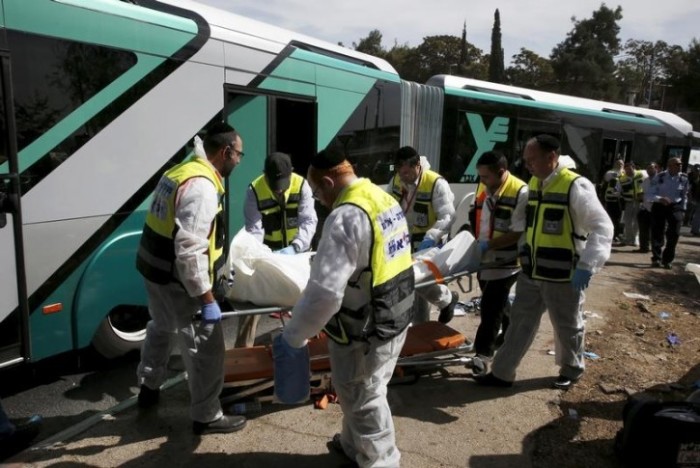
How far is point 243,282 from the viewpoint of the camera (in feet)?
9.95

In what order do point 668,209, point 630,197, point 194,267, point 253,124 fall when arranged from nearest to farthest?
point 194,267 < point 253,124 < point 668,209 < point 630,197

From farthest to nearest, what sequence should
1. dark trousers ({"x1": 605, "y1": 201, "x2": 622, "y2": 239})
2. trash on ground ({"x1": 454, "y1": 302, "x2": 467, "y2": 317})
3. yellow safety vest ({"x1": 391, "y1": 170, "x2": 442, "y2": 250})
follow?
dark trousers ({"x1": 605, "y1": 201, "x2": 622, "y2": 239}) → trash on ground ({"x1": 454, "y1": 302, "x2": 467, "y2": 317}) → yellow safety vest ({"x1": 391, "y1": 170, "x2": 442, "y2": 250})

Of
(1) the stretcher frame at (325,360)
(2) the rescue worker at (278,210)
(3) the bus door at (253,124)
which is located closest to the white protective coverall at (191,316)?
(1) the stretcher frame at (325,360)

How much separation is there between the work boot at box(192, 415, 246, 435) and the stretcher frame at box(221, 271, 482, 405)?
0.21 metres

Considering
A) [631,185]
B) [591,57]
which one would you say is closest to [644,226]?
[631,185]

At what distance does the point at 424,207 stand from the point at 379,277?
2458mm

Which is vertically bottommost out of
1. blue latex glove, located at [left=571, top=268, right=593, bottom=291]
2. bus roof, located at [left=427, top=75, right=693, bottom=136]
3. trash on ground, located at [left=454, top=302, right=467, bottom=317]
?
trash on ground, located at [left=454, top=302, right=467, bottom=317]

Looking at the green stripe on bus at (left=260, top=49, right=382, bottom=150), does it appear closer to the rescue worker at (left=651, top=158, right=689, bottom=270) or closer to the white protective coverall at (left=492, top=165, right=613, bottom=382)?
the white protective coverall at (left=492, top=165, right=613, bottom=382)

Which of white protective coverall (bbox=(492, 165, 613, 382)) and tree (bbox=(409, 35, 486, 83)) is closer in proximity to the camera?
white protective coverall (bbox=(492, 165, 613, 382))

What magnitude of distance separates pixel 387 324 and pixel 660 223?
8360 mm

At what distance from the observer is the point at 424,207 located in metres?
4.77

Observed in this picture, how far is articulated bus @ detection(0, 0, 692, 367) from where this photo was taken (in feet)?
10.7

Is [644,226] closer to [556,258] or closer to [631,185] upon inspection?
[631,185]

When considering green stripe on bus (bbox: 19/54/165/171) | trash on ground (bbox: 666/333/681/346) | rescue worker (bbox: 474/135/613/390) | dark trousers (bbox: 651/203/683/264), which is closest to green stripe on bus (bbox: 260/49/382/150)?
green stripe on bus (bbox: 19/54/165/171)
